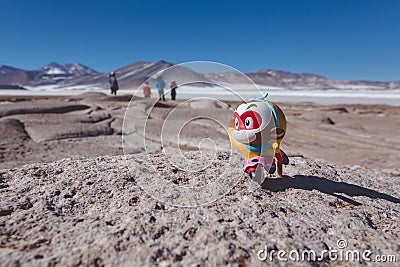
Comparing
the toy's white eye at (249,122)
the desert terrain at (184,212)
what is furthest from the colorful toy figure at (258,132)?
the desert terrain at (184,212)

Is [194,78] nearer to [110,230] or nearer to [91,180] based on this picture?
[91,180]

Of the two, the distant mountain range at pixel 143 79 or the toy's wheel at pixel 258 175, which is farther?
the distant mountain range at pixel 143 79

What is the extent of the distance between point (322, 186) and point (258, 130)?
2.53ft

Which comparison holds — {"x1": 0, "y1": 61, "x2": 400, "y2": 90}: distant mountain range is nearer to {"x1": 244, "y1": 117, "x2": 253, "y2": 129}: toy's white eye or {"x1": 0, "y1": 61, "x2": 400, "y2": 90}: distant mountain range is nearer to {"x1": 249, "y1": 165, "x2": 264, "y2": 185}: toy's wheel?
{"x1": 244, "y1": 117, "x2": 253, "y2": 129}: toy's white eye

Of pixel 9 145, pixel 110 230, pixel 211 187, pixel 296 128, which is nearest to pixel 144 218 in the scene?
pixel 110 230

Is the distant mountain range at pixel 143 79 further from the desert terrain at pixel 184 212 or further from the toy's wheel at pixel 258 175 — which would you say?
the toy's wheel at pixel 258 175

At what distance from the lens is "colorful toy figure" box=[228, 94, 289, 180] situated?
1.67 metres

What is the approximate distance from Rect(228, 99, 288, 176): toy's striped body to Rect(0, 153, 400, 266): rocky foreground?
0.80ft

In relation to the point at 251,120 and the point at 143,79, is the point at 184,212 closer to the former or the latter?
the point at 251,120

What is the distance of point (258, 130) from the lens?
167 centimetres

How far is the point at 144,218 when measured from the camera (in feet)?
4.48

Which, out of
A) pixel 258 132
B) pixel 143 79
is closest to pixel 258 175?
pixel 258 132

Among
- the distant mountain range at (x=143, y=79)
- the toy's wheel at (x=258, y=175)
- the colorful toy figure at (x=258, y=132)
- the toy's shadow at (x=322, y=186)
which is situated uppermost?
the distant mountain range at (x=143, y=79)

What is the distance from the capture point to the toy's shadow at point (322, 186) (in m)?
1.90
